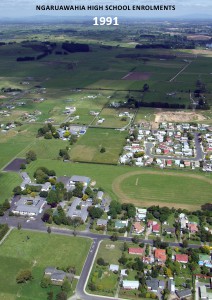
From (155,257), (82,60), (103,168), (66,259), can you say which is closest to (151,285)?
(155,257)

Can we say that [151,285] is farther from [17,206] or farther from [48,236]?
[17,206]

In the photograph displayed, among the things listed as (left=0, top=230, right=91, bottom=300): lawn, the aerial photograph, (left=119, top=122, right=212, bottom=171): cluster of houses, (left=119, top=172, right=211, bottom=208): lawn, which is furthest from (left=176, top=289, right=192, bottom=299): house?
(left=119, top=122, right=212, bottom=171): cluster of houses

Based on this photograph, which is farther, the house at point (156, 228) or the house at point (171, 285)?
the house at point (156, 228)

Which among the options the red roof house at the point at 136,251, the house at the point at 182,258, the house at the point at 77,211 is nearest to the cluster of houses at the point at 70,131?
the house at the point at 77,211

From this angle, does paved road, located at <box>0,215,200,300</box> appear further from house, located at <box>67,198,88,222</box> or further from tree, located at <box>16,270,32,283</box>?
tree, located at <box>16,270,32,283</box>

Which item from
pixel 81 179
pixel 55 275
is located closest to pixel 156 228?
pixel 55 275

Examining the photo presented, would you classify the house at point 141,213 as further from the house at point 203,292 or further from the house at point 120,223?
the house at point 203,292
